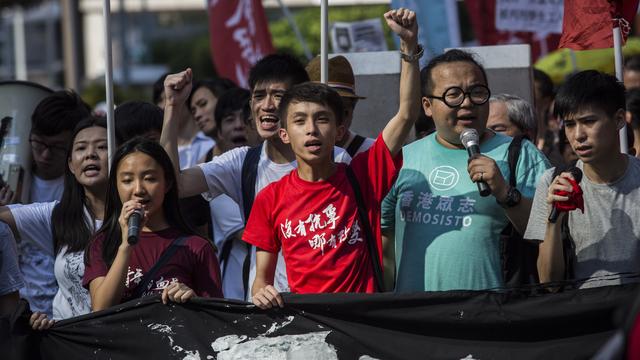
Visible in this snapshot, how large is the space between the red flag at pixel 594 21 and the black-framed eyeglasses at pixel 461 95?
3.30 ft

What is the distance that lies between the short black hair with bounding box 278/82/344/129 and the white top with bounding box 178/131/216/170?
295cm

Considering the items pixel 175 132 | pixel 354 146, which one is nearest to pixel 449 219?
pixel 354 146

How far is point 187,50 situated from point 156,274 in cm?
4781

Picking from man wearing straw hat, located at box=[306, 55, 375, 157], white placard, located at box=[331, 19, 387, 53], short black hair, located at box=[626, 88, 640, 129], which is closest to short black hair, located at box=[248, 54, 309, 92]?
man wearing straw hat, located at box=[306, 55, 375, 157]

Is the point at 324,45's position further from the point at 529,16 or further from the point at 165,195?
the point at 529,16

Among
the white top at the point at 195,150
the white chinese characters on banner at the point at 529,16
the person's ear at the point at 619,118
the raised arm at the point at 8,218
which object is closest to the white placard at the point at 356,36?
the white chinese characters on banner at the point at 529,16

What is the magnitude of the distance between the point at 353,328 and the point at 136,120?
91.1 inches

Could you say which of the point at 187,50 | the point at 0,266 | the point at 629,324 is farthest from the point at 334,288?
the point at 187,50

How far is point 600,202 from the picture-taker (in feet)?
14.3

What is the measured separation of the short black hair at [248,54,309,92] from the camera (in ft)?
18.0

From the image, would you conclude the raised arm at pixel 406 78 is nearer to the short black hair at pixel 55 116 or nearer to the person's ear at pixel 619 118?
the person's ear at pixel 619 118

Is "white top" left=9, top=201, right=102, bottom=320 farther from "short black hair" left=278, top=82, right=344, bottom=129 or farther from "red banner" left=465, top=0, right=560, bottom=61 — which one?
"red banner" left=465, top=0, right=560, bottom=61

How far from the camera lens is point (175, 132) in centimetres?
529

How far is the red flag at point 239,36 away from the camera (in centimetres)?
941
